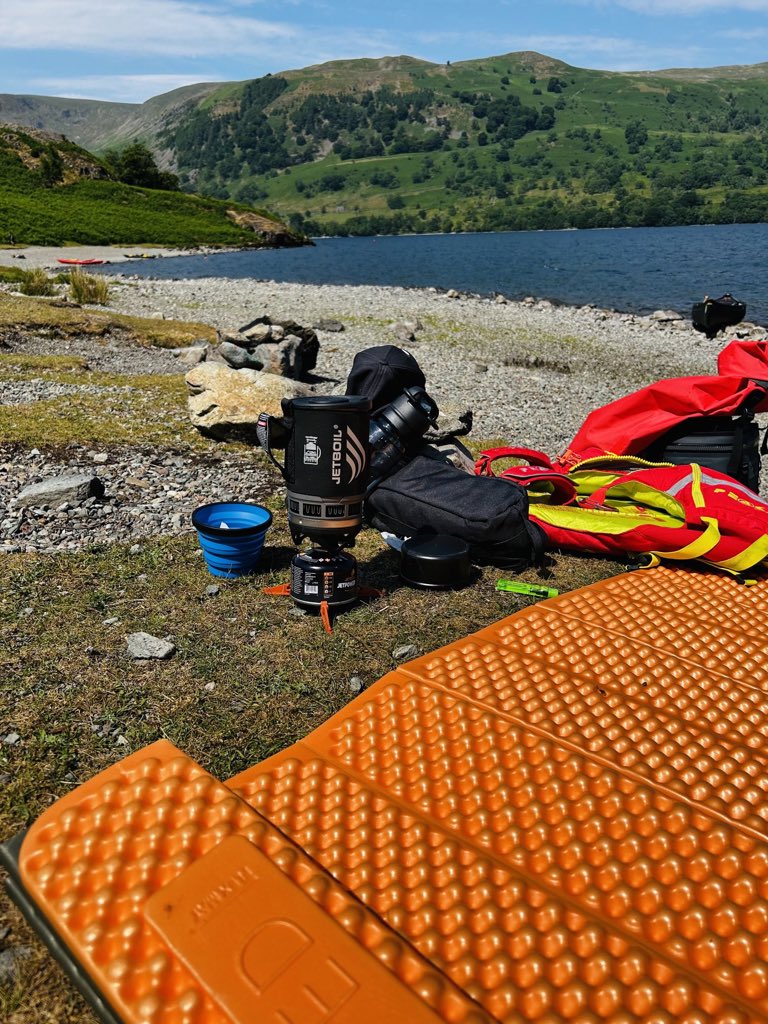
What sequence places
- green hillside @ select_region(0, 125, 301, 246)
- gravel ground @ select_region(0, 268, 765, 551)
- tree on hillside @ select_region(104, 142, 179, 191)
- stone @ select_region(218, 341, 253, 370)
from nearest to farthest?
gravel ground @ select_region(0, 268, 765, 551)
stone @ select_region(218, 341, 253, 370)
green hillside @ select_region(0, 125, 301, 246)
tree on hillside @ select_region(104, 142, 179, 191)

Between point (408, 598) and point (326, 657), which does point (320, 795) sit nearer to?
point (326, 657)

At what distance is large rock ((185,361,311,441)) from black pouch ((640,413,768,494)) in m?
3.63

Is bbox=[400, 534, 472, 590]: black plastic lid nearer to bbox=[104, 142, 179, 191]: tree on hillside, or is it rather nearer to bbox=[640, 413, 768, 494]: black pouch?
bbox=[640, 413, 768, 494]: black pouch

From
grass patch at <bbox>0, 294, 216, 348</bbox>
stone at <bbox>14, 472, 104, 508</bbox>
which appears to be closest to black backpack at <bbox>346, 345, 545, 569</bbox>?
stone at <bbox>14, 472, 104, 508</bbox>

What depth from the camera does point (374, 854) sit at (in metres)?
2.46

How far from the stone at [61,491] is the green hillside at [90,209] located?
178 ft

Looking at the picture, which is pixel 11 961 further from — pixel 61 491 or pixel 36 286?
pixel 36 286

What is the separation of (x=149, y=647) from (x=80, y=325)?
39.6 ft

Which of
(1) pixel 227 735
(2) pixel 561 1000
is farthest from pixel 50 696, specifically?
(2) pixel 561 1000

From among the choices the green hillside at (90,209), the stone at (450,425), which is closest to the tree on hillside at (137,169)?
the green hillside at (90,209)

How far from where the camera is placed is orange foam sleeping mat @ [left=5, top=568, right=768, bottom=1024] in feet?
6.31

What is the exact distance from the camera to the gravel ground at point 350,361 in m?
5.91

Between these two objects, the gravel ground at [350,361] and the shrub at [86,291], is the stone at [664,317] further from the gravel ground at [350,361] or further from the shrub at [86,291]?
the shrub at [86,291]

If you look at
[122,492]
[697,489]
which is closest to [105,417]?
[122,492]
